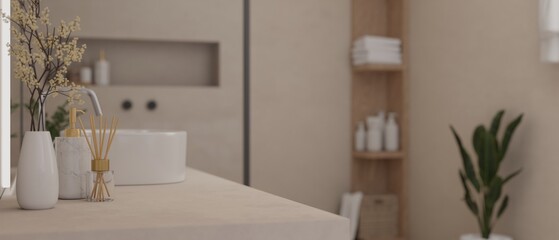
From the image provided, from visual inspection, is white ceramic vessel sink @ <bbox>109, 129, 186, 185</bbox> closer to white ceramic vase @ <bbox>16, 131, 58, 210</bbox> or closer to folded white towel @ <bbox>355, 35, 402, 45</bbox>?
white ceramic vase @ <bbox>16, 131, 58, 210</bbox>

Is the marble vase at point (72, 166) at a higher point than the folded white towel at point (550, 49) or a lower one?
lower

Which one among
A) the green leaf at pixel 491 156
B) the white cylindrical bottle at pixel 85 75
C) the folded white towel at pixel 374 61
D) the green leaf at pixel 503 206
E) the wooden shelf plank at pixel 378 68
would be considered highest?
the folded white towel at pixel 374 61

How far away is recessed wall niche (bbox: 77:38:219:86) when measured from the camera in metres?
3.74

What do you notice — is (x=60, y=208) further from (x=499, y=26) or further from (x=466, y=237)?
(x=499, y=26)

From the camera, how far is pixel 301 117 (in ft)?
13.0

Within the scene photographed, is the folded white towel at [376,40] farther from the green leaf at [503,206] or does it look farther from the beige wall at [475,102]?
the green leaf at [503,206]

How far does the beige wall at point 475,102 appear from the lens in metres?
3.01

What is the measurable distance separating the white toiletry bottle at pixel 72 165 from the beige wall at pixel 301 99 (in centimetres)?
238

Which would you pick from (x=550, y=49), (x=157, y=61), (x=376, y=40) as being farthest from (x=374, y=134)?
(x=550, y=49)

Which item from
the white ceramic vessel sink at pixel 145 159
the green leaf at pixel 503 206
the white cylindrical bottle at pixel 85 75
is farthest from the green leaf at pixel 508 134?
the white cylindrical bottle at pixel 85 75

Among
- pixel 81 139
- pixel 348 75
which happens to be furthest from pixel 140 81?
pixel 81 139

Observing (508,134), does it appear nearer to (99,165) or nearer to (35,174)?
(99,165)

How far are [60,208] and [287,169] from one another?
2655 millimetres

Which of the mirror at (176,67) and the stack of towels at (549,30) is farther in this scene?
the mirror at (176,67)
